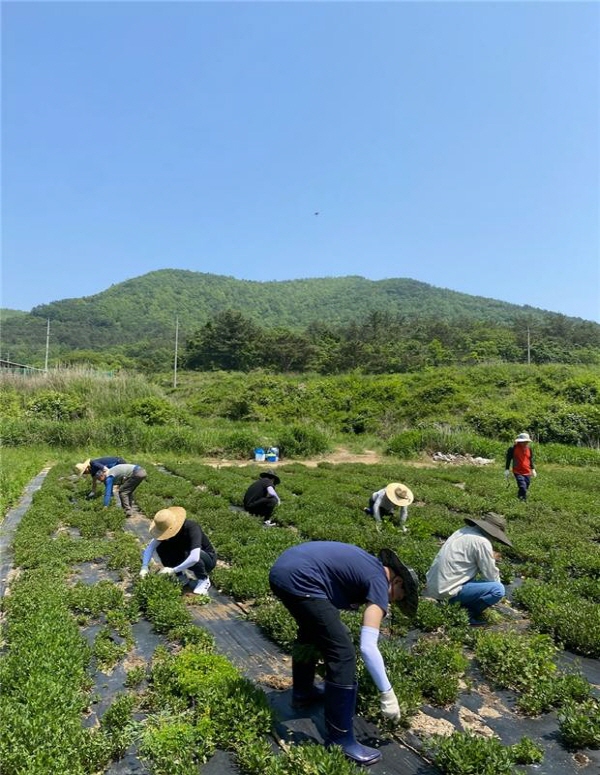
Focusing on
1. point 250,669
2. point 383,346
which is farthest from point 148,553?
point 383,346

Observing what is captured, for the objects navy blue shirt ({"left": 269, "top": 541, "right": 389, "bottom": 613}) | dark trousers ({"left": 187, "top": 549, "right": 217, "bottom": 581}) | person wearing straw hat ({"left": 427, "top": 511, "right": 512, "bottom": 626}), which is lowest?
dark trousers ({"left": 187, "top": 549, "right": 217, "bottom": 581})

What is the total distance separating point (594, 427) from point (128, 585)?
91.1 ft

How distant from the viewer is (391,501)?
972cm

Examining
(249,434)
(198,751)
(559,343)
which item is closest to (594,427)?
(249,434)

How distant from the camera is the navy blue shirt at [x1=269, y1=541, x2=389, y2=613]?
3.91 m

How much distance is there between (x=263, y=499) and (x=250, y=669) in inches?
233

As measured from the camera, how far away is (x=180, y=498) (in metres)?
13.5

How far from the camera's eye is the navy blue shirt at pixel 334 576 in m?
3.91

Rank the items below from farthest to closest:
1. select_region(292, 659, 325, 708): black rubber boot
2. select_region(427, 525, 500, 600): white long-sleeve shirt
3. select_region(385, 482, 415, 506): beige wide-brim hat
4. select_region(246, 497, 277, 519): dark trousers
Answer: select_region(246, 497, 277, 519): dark trousers → select_region(385, 482, 415, 506): beige wide-brim hat → select_region(427, 525, 500, 600): white long-sleeve shirt → select_region(292, 659, 325, 708): black rubber boot

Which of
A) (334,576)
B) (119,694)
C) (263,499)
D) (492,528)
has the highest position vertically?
(334,576)

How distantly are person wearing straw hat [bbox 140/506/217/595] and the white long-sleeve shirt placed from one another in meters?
3.14

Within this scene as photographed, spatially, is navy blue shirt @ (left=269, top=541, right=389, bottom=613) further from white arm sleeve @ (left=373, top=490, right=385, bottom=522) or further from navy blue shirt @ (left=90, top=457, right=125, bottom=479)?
navy blue shirt @ (left=90, top=457, right=125, bottom=479)

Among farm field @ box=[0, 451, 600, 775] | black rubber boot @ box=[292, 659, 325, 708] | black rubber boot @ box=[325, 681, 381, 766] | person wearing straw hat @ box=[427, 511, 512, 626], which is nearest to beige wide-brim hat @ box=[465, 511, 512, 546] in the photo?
person wearing straw hat @ box=[427, 511, 512, 626]

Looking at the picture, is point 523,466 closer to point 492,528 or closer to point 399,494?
point 399,494
